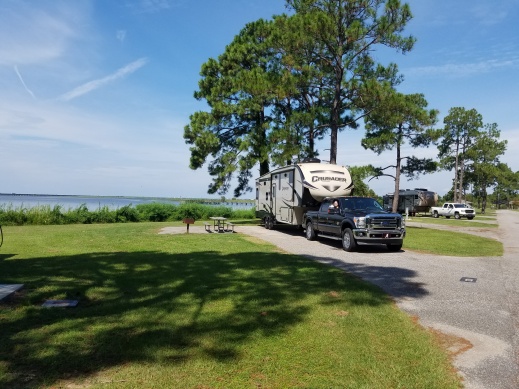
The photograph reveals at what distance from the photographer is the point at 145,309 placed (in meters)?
5.90

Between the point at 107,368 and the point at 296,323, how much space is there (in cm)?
242

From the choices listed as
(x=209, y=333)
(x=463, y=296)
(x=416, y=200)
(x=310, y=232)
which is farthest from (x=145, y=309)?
(x=416, y=200)

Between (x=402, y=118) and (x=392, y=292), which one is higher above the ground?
(x=402, y=118)

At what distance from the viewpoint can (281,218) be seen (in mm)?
19781

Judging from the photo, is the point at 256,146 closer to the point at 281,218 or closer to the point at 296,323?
the point at 281,218

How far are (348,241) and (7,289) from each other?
963cm

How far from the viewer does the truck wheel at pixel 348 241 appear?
1308cm

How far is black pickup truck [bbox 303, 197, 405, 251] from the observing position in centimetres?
1288

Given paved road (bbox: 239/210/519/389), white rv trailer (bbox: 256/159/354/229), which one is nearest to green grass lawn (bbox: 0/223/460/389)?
paved road (bbox: 239/210/519/389)

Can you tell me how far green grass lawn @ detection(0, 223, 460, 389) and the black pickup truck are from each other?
406cm

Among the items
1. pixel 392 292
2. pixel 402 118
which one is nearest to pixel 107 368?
pixel 392 292

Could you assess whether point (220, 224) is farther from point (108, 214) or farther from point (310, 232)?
point (108, 214)

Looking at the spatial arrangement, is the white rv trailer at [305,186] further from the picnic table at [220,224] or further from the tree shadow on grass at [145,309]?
the tree shadow on grass at [145,309]

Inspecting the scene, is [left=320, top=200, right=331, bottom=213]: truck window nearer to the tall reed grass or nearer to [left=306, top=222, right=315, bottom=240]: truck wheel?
[left=306, top=222, right=315, bottom=240]: truck wheel
